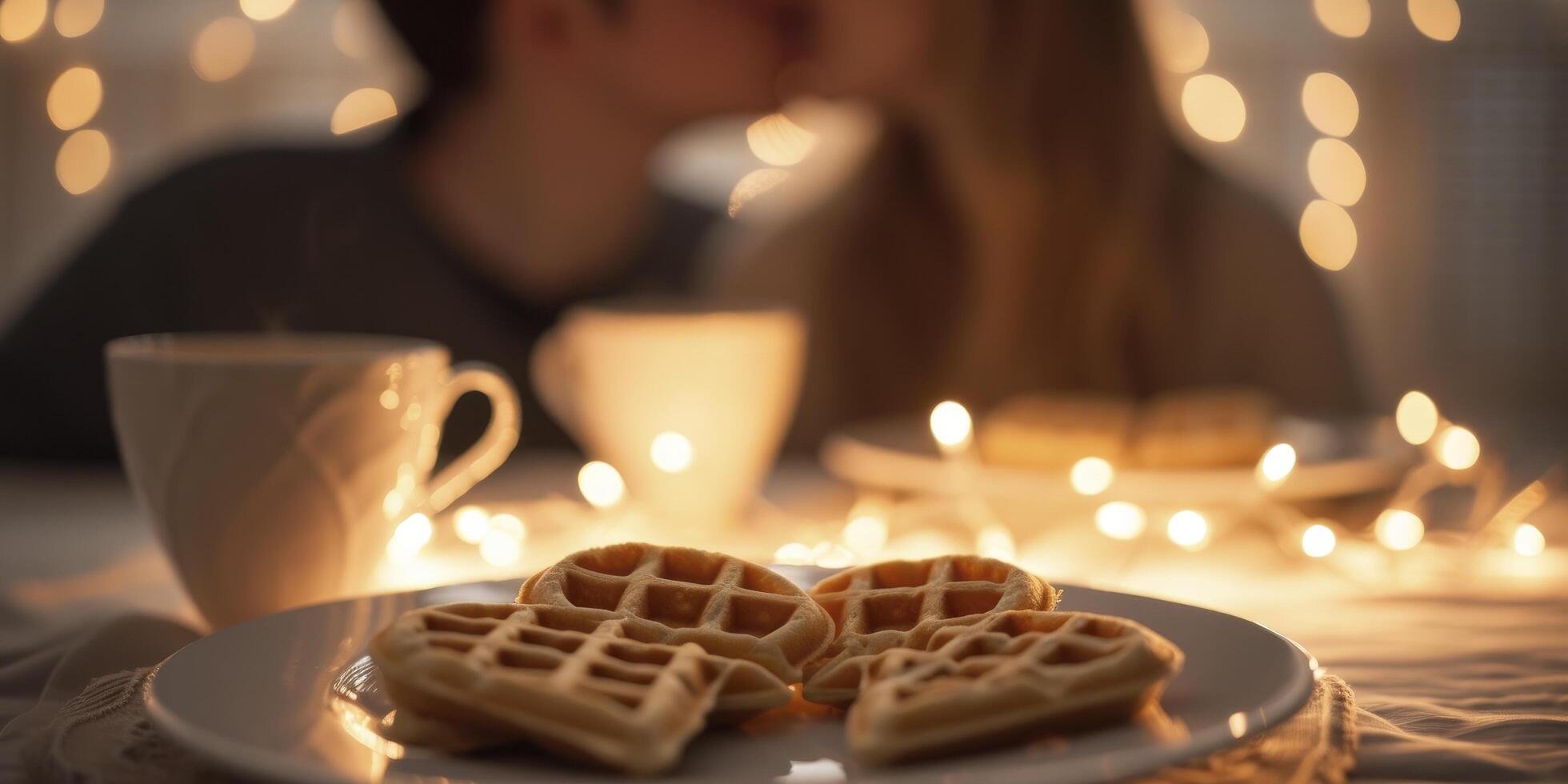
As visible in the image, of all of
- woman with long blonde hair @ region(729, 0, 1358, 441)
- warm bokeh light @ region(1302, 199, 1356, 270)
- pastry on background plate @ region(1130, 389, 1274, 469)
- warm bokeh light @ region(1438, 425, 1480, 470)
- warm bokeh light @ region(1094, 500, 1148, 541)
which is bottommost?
warm bokeh light @ region(1094, 500, 1148, 541)

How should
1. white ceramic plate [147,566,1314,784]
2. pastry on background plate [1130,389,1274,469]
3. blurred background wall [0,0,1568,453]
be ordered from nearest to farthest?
white ceramic plate [147,566,1314,784] → pastry on background plate [1130,389,1274,469] → blurred background wall [0,0,1568,453]

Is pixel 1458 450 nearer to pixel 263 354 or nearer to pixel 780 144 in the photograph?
pixel 263 354


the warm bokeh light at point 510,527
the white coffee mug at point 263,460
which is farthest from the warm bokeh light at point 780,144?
the white coffee mug at point 263,460

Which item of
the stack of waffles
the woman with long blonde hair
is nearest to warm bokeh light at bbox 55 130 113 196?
the woman with long blonde hair

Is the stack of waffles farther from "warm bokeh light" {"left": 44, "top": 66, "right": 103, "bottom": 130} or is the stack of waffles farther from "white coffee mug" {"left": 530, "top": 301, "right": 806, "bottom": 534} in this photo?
"warm bokeh light" {"left": 44, "top": 66, "right": 103, "bottom": 130}

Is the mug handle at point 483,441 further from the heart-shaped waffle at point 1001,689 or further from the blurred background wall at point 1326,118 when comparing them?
the blurred background wall at point 1326,118

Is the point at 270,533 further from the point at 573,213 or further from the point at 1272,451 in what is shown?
the point at 573,213
